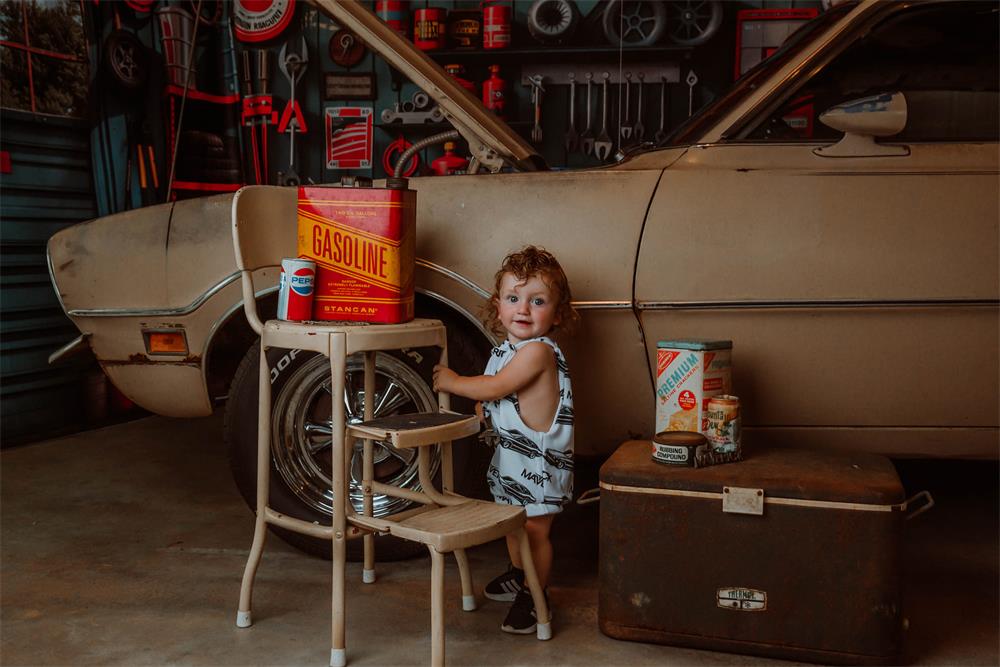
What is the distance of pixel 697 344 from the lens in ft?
7.14

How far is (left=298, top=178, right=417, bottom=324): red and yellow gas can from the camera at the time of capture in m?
2.14

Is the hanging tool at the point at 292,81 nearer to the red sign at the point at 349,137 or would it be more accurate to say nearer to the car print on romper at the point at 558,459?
the red sign at the point at 349,137

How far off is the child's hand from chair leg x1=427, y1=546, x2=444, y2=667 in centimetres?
51

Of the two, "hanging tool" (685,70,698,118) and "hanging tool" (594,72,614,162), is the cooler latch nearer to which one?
"hanging tool" (594,72,614,162)

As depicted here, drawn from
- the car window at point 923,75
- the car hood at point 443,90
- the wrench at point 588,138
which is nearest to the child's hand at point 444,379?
the car hood at point 443,90

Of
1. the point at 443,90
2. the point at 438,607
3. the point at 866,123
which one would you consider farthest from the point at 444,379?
the point at 866,123

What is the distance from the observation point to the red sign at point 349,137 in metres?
5.48

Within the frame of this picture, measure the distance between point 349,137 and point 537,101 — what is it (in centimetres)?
118

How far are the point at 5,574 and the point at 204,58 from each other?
3.63m

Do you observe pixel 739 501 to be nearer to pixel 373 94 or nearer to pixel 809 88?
pixel 809 88

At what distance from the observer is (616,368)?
2.43 metres

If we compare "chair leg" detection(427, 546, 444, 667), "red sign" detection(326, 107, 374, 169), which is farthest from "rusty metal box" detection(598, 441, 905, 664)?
"red sign" detection(326, 107, 374, 169)

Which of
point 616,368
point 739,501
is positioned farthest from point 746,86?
point 739,501

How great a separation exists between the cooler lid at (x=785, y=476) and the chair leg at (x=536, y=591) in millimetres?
227
